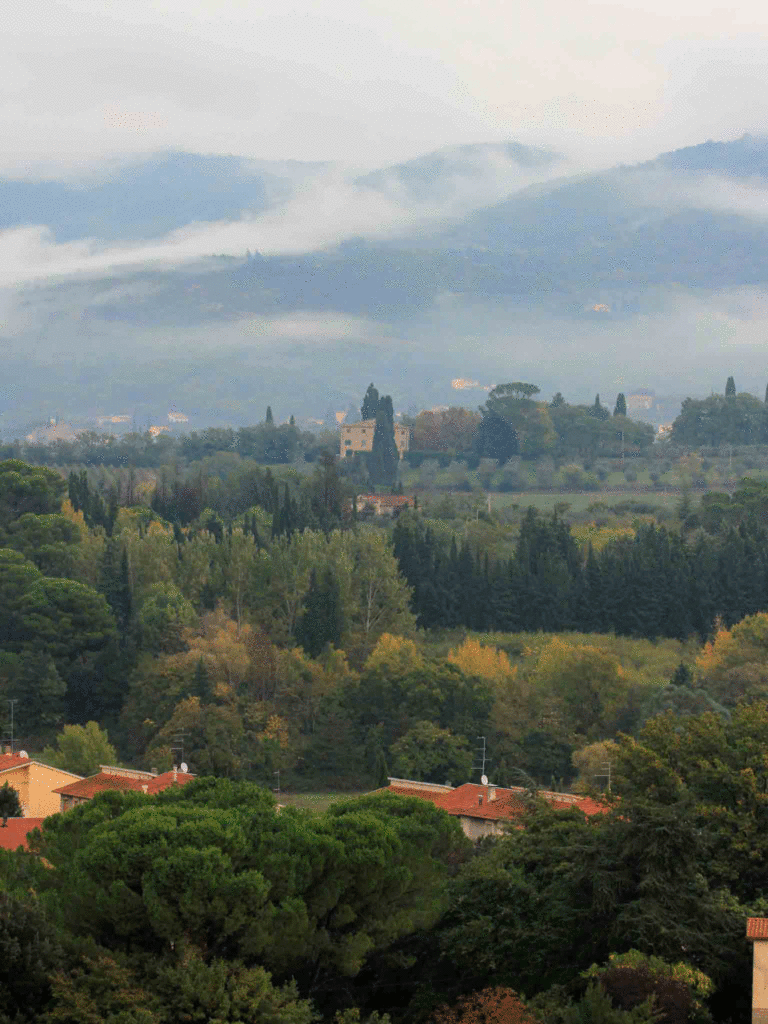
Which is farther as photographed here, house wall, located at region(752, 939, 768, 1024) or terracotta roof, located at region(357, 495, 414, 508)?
terracotta roof, located at region(357, 495, 414, 508)

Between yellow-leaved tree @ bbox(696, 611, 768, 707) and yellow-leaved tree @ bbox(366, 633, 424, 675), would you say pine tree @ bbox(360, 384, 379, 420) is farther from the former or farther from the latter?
yellow-leaved tree @ bbox(366, 633, 424, 675)

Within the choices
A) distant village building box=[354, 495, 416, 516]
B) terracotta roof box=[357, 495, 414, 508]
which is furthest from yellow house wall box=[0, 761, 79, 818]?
terracotta roof box=[357, 495, 414, 508]

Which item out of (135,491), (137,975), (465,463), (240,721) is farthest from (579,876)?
(465,463)

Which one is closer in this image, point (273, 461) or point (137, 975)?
point (137, 975)

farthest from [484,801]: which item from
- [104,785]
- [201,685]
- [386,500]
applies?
[386,500]

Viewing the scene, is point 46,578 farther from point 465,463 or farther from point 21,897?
point 465,463

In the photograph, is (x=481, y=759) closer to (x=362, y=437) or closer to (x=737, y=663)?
(x=737, y=663)
